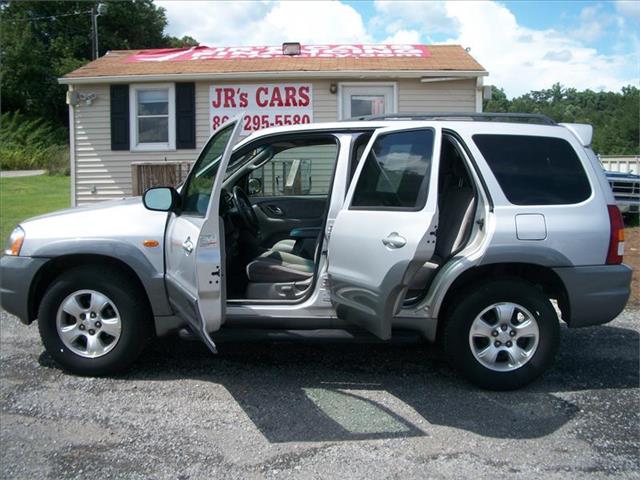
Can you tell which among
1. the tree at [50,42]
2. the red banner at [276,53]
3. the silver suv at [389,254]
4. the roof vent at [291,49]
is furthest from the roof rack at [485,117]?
the tree at [50,42]

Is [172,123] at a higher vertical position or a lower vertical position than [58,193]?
higher

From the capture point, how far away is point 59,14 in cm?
4219

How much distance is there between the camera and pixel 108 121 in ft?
43.4

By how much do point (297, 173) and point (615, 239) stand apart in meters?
3.89

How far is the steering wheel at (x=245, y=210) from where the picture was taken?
5.03 meters

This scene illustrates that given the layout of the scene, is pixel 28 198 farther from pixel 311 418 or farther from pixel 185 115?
pixel 311 418

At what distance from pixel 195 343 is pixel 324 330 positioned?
4.93 ft

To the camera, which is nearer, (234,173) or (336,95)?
(234,173)

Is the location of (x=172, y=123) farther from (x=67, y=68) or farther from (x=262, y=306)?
(x=67, y=68)

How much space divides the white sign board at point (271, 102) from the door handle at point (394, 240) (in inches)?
357

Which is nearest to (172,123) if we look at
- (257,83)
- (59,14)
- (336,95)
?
(257,83)

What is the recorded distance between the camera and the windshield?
4168mm

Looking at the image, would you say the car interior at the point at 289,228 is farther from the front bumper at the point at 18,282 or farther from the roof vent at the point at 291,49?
the roof vent at the point at 291,49

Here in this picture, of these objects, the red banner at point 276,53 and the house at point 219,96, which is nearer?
the house at point 219,96
